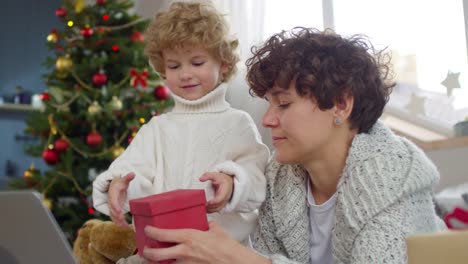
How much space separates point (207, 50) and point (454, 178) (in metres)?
1.75

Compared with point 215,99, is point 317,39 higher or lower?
higher

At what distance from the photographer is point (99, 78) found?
3.31 m

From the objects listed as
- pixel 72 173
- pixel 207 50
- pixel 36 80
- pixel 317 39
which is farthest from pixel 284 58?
pixel 36 80

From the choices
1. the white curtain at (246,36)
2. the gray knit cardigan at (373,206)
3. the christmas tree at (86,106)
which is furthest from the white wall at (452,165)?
the christmas tree at (86,106)

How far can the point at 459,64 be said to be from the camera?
292 centimetres

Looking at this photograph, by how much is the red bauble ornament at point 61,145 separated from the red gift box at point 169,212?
7.53ft

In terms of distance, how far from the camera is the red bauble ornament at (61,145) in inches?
129

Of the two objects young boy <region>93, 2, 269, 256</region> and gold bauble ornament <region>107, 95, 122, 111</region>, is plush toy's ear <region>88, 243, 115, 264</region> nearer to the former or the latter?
young boy <region>93, 2, 269, 256</region>

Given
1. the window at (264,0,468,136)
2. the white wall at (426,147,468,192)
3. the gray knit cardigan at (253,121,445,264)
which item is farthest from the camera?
the window at (264,0,468,136)

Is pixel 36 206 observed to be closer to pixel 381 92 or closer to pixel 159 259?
pixel 159 259

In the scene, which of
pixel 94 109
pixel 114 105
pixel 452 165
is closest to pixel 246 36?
pixel 114 105

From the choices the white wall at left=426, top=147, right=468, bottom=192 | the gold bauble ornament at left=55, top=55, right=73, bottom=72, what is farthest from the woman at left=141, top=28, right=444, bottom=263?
the gold bauble ornament at left=55, top=55, right=73, bottom=72

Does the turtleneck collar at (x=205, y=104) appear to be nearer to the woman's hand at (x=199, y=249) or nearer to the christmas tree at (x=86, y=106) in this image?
the woman's hand at (x=199, y=249)

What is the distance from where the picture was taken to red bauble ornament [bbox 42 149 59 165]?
3.29 m
